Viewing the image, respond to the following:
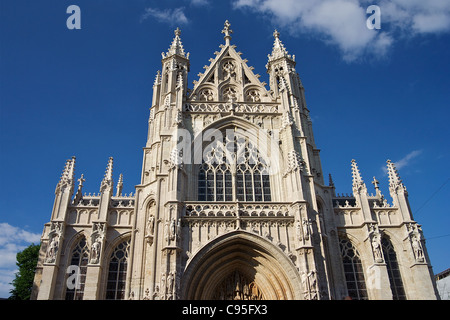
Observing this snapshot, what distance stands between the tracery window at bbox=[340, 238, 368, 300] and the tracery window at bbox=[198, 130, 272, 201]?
5.27 metres

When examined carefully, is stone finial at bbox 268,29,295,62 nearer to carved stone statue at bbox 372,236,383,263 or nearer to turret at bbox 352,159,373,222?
turret at bbox 352,159,373,222

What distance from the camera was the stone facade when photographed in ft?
62.2

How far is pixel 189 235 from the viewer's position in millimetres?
19359

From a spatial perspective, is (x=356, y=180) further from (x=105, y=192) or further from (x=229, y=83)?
(x=105, y=192)

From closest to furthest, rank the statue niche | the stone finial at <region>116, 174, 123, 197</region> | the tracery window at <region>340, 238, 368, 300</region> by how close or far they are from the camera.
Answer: the statue niche
the tracery window at <region>340, 238, 368, 300</region>
the stone finial at <region>116, 174, 123, 197</region>

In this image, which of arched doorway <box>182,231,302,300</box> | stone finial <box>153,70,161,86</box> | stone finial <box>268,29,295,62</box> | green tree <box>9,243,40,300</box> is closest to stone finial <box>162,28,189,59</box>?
stone finial <box>153,70,161,86</box>

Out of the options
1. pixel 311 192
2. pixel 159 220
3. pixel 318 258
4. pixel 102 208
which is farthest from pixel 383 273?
pixel 102 208
